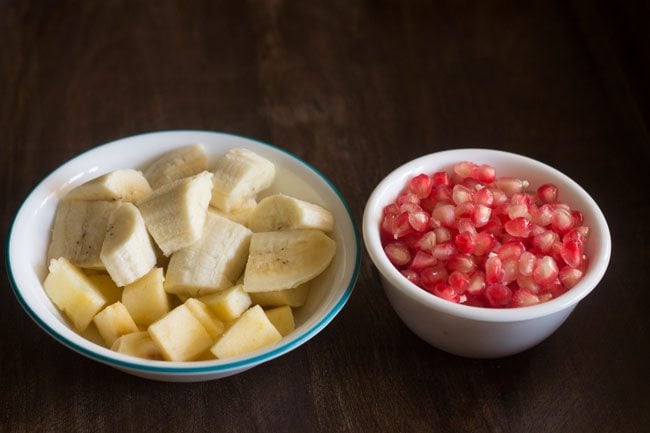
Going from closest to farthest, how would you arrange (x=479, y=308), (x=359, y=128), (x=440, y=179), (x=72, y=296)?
(x=479, y=308), (x=72, y=296), (x=440, y=179), (x=359, y=128)

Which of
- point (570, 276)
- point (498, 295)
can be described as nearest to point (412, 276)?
point (498, 295)

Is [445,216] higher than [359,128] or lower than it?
higher

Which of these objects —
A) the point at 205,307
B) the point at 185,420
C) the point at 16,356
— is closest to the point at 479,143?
the point at 205,307

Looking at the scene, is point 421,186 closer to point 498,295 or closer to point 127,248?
point 498,295

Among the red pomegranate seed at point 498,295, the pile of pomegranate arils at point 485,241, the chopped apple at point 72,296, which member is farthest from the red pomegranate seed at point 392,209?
the chopped apple at point 72,296

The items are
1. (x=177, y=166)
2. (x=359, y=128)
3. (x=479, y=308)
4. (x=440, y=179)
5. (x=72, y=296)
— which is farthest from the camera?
(x=359, y=128)

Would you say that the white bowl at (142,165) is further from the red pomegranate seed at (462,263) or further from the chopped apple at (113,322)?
the red pomegranate seed at (462,263)
